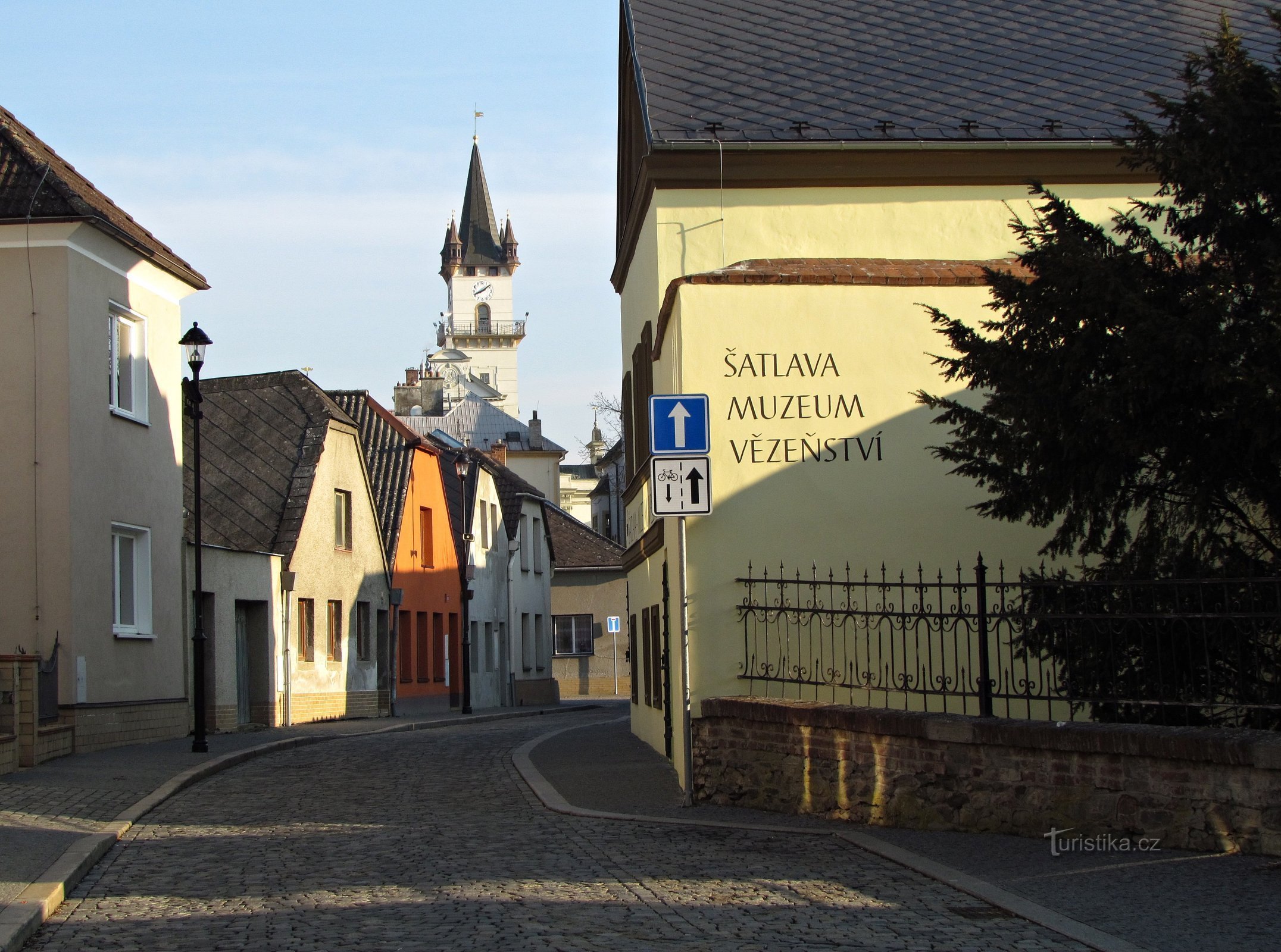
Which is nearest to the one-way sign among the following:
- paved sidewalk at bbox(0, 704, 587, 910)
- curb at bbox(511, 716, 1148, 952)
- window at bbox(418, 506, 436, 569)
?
curb at bbox(511, 716, 1148, 952)

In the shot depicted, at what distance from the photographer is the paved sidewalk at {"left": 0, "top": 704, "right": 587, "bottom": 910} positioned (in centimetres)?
993

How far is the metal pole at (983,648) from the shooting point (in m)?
10.5

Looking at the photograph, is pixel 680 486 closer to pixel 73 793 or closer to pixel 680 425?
pixel 680 425

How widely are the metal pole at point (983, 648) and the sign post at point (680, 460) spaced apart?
2438mm

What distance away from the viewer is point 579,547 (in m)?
60.8

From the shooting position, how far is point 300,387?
3144 centimetres

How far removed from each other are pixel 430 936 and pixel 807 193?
1146 centimetres

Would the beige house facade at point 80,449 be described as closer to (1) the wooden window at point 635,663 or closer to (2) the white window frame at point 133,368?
(2) the white window frame at point 133,368

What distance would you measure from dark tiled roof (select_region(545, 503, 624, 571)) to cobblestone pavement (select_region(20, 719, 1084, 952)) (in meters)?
46.0

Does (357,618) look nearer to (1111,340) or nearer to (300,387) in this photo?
(300,387)

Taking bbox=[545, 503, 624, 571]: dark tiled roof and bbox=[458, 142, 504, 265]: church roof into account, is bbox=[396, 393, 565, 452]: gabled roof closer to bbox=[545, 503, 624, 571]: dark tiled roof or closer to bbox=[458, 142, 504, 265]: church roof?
bbox=[545, 503, 624, 571]: dark tiled roof

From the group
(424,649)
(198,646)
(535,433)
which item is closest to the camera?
(198,646)

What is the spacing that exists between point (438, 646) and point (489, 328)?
13044cm

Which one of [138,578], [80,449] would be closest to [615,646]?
[138,578]
